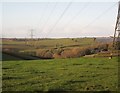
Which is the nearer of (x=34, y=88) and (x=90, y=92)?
(x=90, y=92)

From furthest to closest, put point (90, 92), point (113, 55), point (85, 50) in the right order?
1. point (85, 50)
2. point (113, 55)
3. point (90, 92)

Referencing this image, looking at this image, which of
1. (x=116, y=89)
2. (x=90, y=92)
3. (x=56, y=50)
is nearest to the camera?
(x=90, y=92)

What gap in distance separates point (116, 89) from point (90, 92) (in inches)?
81.8

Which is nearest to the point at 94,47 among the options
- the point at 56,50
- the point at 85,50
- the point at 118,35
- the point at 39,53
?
the point at 85,50

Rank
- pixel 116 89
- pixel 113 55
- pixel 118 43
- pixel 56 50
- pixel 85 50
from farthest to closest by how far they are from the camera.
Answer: pixel 56 50 → pixel 85 50 → pixel 118 43 → pixel 113 55 → pixel 116 89

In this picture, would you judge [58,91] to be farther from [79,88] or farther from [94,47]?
[94,47]

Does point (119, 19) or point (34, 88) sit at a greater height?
point (119, 19)

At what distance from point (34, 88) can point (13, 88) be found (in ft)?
4.51

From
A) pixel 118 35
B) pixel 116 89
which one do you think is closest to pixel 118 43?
pixel 118 35

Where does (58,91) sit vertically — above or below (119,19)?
below

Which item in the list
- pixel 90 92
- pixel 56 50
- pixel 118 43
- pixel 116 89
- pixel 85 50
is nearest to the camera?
pixel 90 92

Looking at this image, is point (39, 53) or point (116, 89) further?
point (39, 53)

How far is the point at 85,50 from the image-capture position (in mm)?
71750

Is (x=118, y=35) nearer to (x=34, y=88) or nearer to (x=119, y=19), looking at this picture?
(x=119, y=19)
